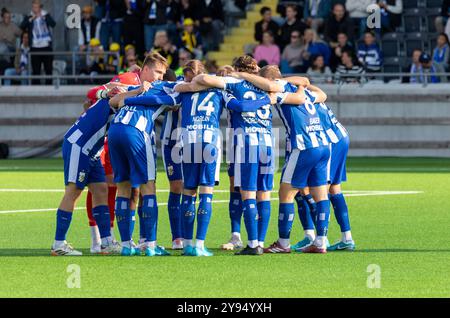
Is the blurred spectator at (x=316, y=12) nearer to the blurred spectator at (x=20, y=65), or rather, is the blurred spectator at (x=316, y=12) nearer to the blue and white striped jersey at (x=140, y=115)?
the blurred spectator at (x=20, y=65)

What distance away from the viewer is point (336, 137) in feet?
52.4

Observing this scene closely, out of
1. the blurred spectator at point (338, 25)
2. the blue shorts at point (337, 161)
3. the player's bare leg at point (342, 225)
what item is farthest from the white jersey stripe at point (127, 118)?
the blurred spectator at point (338, 25)

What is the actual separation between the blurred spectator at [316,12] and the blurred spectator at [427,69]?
2.81m

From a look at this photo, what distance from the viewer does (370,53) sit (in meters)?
32.2

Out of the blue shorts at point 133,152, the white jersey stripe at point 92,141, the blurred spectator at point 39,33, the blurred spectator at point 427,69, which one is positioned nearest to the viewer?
the blue shorts at point 133,152

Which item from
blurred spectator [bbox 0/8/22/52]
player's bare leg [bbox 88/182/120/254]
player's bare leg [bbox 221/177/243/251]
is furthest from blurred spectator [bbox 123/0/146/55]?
player's bare leg [bbox 88/182/120/254]

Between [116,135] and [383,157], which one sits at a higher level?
[116,135]

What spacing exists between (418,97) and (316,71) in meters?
2.50

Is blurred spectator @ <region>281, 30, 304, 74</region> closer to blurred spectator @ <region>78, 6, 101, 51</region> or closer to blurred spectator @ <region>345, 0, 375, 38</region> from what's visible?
blurred spectator @ <region>345, 0, 375, 38</region>

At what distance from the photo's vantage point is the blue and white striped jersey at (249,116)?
15.1 metres

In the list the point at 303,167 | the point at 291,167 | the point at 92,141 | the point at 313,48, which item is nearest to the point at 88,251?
the point at 92,141

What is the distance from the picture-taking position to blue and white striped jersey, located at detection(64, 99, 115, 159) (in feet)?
49.9
